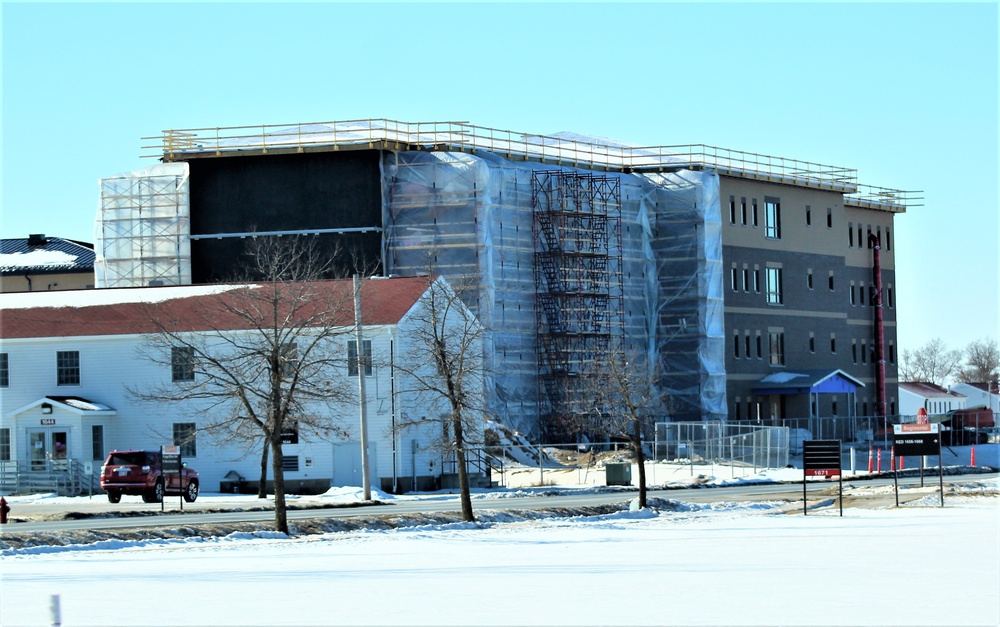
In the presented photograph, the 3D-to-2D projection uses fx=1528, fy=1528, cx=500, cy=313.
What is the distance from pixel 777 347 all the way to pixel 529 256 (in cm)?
2182

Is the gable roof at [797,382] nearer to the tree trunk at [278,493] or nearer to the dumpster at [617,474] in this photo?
the dumpster at [617,474]

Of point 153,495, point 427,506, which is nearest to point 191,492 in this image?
point 153,495

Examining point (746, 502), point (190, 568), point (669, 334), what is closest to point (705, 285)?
point (669, 334)

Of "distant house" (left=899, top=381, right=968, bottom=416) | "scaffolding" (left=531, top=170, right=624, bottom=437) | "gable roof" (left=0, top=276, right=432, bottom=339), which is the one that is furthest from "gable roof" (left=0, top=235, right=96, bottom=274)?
"distant house" (left=899, top=381, right=968, bottom=416)

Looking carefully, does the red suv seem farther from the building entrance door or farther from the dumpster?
the dumpster

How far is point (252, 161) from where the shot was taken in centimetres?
7269

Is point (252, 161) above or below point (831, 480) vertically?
above

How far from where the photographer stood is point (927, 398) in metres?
155

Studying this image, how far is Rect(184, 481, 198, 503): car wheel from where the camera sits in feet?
160

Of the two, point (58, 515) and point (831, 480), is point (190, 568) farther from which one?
point (831, 480)

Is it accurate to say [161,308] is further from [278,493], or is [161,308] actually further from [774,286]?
[774,286]

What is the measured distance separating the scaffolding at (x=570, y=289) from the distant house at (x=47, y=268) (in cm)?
4180

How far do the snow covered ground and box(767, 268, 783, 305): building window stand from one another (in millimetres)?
54197

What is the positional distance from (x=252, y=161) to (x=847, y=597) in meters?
57.2
